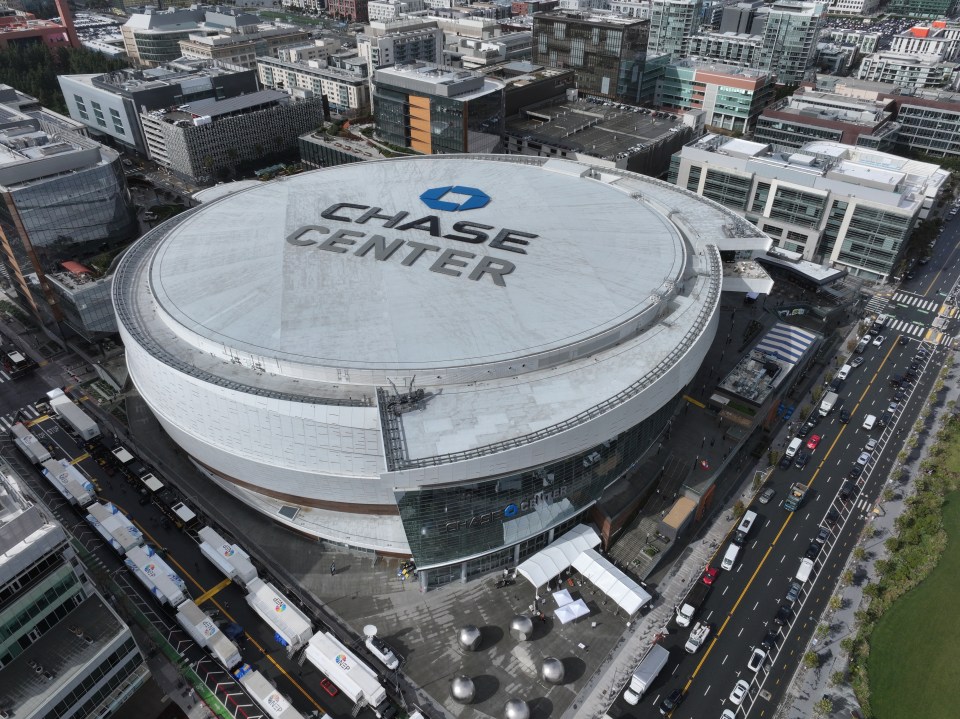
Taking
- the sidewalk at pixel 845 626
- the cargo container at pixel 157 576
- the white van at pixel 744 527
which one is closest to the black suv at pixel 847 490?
the sidewalk at pixel 845 626

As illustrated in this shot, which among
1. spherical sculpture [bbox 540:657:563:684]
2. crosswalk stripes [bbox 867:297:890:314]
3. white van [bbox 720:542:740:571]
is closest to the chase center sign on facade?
spherical sculpture [bbox 540:657:563:684]

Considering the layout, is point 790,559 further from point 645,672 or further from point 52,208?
point 52,208

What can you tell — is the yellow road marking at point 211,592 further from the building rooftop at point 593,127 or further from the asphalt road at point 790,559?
the building rooftop at point 593,127

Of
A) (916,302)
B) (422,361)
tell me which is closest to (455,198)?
(422,361)

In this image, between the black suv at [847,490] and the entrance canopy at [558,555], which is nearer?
the entrance canopy at [558,555]

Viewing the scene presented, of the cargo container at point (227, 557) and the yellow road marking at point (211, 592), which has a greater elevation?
the cargo container at point (227, 557)

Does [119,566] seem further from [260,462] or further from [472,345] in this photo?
[472,345]

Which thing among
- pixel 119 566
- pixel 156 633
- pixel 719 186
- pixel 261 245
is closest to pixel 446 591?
pixel 156 633
